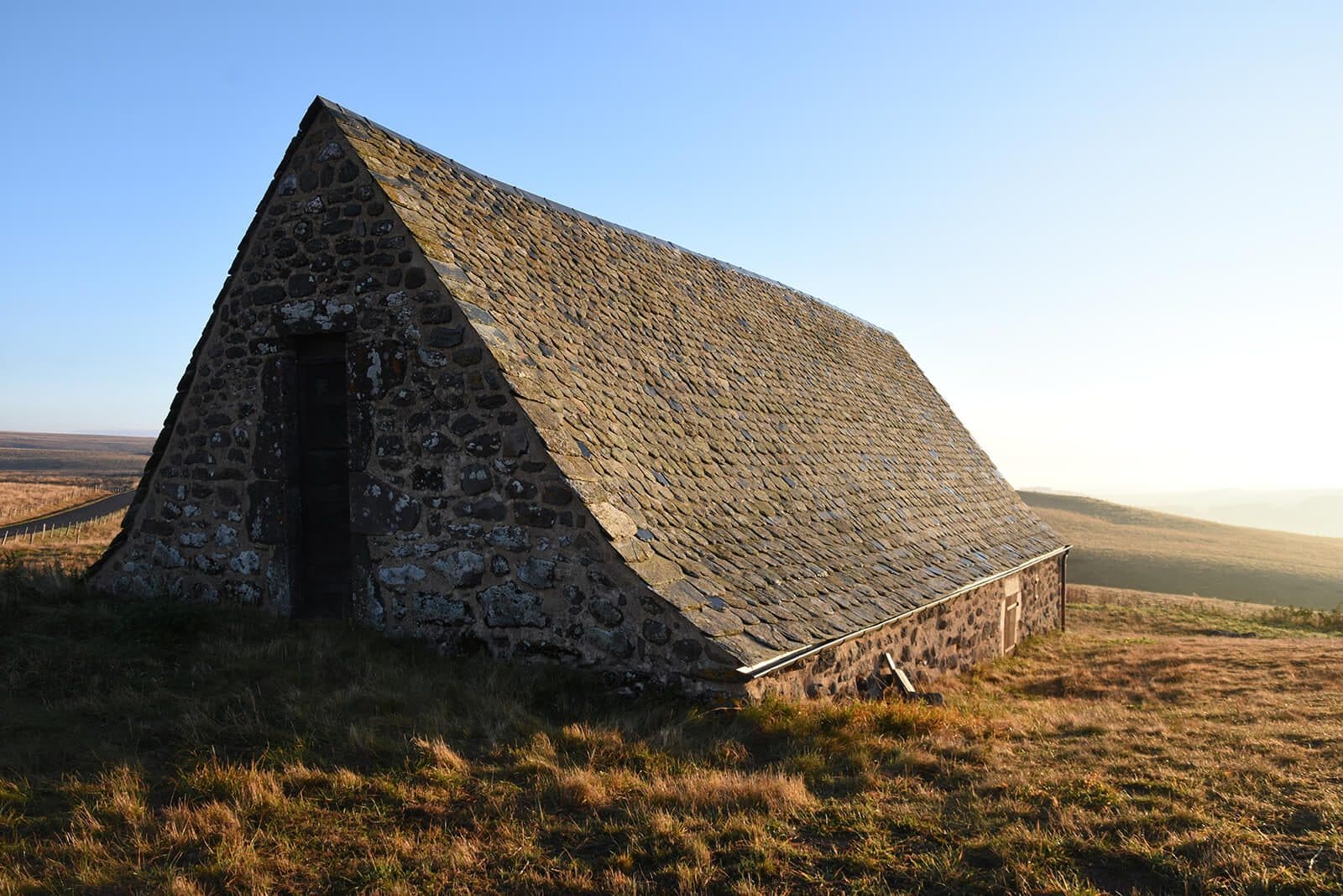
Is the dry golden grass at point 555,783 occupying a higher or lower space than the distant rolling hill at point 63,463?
higher

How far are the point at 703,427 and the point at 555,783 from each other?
225 inches

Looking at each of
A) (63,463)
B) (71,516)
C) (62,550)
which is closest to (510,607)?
(62,550)

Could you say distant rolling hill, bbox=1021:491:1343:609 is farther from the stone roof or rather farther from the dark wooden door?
the dark wooden door

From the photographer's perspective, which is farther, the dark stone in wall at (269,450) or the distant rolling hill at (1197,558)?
the distant rolling hill at (1197,558)

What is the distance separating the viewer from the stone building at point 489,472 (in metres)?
7.11

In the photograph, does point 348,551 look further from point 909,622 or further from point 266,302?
point 909,622

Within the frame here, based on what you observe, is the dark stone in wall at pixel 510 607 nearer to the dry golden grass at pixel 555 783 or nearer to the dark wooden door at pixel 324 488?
the dry golden grass at pixel 555 783

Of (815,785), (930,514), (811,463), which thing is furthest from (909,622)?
(815,785)

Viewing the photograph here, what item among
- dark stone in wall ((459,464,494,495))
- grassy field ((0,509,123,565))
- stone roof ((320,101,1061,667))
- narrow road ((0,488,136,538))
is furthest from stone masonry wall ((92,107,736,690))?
narrow road ((0,488,136,538))

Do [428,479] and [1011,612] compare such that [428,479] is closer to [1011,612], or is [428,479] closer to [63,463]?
[1011,612]

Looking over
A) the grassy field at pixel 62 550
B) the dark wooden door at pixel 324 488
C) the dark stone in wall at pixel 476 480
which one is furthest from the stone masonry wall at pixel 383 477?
the grassy field at pixel 62 550

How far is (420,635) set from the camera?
7.71m

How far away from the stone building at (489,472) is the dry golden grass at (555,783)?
0.55 m

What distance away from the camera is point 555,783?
5.03 metres
